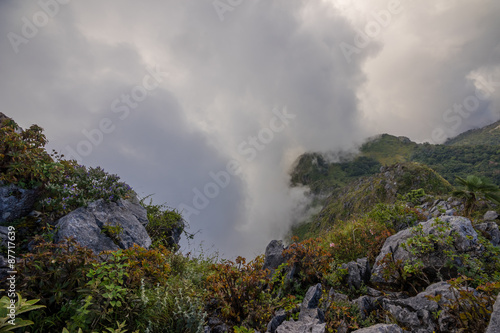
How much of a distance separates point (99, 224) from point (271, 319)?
231 inches

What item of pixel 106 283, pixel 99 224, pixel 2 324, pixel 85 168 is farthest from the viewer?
pixel 85 168

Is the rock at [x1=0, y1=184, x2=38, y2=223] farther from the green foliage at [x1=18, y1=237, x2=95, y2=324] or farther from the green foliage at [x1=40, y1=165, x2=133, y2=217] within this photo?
the green foliage at [x1=18, y1=237, x2=95, y2=324]

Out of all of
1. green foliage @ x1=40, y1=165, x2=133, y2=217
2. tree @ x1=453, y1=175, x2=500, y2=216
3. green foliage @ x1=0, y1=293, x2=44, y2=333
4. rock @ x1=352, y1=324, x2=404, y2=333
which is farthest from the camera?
tree @ x1=453, y1=175, x2=500, y2=216

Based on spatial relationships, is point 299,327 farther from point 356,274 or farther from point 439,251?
point 439,251

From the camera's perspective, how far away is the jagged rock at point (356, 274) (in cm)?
548

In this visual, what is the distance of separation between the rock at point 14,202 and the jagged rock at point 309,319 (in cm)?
776

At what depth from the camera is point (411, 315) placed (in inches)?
155

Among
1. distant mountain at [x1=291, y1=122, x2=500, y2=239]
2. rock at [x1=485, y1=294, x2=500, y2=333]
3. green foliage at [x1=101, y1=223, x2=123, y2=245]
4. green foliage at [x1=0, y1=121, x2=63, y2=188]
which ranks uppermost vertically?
distant mountain at [x1=291, y1=122, x2=500, y2=239]

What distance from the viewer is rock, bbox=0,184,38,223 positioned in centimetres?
615

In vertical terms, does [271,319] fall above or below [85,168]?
below

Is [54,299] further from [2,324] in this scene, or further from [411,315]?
[411,315]

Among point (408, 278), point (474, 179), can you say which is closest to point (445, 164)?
point (474, 179)

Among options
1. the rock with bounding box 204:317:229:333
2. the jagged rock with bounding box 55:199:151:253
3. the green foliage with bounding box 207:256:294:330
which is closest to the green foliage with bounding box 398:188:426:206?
the green foliage with bounding box 207:256:294:330

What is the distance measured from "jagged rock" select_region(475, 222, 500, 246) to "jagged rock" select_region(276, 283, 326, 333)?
6.69 metres
